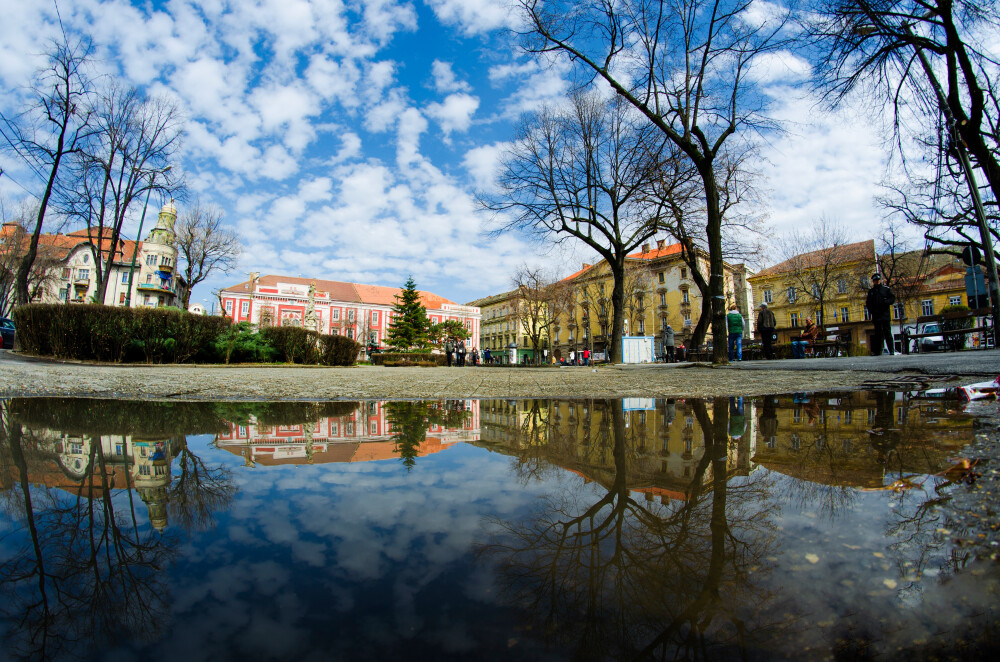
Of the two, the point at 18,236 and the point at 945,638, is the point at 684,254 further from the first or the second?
the point at 18,236

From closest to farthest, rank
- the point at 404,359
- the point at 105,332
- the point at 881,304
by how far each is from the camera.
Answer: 1. the point at 105,332
2. the point at 881,304
3. the point at 404,359

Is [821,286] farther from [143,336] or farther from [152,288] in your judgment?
[152,288]

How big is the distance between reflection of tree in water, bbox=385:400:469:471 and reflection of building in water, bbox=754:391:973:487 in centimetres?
134

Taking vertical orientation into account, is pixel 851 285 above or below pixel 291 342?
above

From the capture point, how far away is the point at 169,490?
4.00 feet

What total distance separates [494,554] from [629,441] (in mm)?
1303

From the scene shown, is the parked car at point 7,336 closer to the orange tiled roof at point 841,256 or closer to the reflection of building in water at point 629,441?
the reflection of building in water at point 629,441

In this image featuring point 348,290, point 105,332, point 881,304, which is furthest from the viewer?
point 348,290

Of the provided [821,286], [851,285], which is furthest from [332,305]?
[851,285]

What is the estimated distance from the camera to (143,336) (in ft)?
36.6

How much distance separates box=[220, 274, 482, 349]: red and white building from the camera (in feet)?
185

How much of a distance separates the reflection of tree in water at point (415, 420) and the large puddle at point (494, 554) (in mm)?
119

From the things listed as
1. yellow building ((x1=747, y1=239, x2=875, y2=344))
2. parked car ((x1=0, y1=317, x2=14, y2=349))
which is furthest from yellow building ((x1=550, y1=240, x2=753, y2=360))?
parked car ((x1=0, y1=317, x2=14, y2=349))

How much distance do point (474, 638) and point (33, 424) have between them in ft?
9.80
